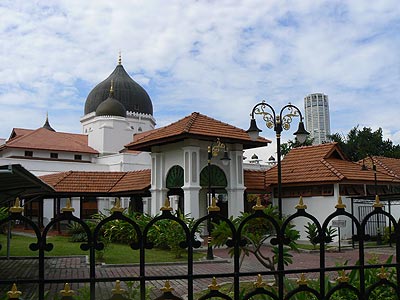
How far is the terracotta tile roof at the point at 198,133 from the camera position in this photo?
1691 cm

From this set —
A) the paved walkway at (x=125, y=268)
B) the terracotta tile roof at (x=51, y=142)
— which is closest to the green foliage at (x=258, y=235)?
the paved walkway at (x=125, y=268)

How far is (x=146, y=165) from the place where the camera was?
30.4 meters

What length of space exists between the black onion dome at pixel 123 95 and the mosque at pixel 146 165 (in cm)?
261

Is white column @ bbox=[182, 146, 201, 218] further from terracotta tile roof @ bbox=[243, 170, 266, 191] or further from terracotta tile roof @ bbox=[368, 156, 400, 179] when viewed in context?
terracotta tile roof @ bbox=[368, 156, 400, 179]

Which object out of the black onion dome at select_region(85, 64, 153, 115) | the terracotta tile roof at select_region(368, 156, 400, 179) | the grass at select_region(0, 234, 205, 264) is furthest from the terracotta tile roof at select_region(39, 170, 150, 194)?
the black onion dome at select_region(85, 64, 153, 115)

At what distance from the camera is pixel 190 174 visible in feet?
55.8

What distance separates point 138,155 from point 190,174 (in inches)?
555

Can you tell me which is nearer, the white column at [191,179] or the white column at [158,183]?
the white column at [191,179]

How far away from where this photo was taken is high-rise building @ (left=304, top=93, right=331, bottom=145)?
49125 millimetres

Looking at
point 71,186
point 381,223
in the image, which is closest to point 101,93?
point 71,186

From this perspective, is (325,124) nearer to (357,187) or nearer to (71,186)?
(357,187)

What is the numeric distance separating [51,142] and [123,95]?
8.14 metres

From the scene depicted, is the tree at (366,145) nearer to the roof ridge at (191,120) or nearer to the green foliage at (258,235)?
the roof ridge at (191,120)

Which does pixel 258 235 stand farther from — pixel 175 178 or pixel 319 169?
pixel 319 169
